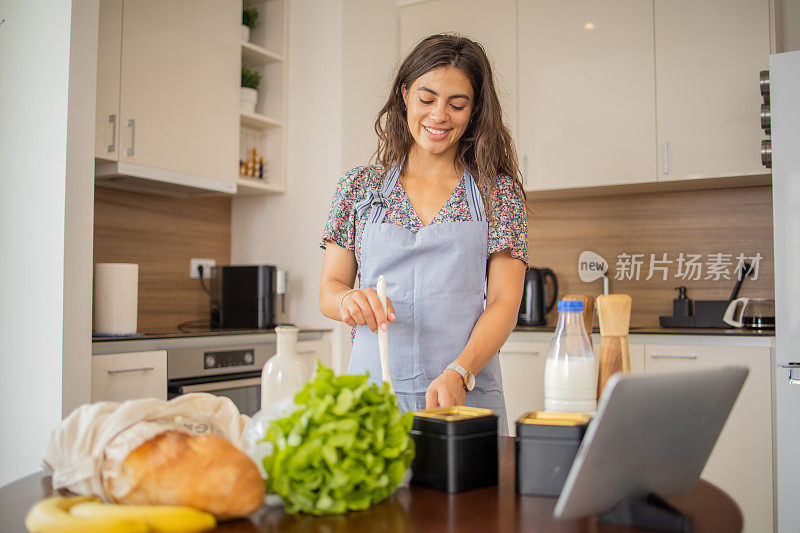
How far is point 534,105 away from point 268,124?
1296 mm

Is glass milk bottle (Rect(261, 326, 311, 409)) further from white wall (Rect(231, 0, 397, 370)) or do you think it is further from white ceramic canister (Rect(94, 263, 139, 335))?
white wall (Rect(231, 0, 397, 370))

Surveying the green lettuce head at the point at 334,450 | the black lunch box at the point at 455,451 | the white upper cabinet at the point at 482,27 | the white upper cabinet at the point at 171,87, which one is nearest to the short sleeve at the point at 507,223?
the black lunch box at the point at 455,451

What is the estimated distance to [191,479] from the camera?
0.68 m

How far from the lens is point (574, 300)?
90 centimetres

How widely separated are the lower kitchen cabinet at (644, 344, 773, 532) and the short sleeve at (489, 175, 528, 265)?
1593 millimetres

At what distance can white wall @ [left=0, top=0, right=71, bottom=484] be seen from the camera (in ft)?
7.37

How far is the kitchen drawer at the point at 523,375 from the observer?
123 inches

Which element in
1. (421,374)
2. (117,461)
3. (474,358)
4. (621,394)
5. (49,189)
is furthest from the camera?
(49,189)

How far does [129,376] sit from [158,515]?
194cm

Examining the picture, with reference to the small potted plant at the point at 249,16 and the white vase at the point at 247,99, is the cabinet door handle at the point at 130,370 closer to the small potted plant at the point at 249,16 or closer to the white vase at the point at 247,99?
the white vase at the point at 247,99

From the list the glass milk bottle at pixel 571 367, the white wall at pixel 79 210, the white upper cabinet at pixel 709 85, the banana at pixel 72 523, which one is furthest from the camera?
the white upper cabinet at pixel 709 85

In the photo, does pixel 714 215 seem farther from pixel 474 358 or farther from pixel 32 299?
pixel 32 299

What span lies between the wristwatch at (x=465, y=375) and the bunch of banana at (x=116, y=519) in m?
0.67

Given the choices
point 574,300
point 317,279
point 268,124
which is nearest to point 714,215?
point 317,279
